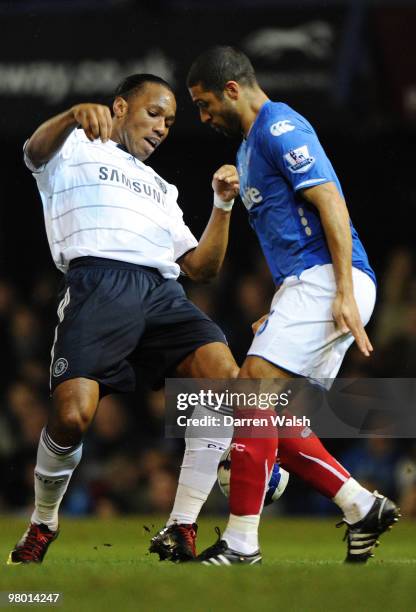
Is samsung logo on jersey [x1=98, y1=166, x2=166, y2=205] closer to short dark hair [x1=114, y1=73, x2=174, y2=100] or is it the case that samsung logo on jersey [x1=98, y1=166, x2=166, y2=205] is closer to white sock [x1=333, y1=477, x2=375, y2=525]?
short dark hair [x1=114, y1=73, x2=174, y2=100]

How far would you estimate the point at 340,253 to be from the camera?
509 centimetres

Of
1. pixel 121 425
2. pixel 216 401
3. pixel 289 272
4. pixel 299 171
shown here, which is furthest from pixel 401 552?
pixel 121 425

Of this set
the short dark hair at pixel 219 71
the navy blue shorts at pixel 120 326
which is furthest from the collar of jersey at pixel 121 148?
the short dark hair at pixel 219 71

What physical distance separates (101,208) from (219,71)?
87 cm

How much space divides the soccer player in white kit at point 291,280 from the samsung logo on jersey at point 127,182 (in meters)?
0.60

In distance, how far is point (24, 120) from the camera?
1102 cm

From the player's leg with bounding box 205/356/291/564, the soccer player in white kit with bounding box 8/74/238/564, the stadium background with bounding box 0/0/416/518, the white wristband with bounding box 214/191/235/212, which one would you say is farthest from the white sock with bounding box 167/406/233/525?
the stadium background with bounding box 0/0/416/518

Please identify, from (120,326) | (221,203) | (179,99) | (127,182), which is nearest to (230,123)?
(221,203)

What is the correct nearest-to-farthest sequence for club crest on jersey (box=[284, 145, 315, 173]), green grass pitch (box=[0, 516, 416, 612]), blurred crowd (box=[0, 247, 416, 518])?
green grass pitch (box=[0, 516, 416, 612]) → club crest on jersey (box=[284, 145, 315, 173]) → blurred crowd (box=[0, 247, 416, 518])

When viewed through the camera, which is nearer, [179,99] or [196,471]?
[196,471]

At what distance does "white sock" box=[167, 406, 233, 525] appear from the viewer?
570 cm

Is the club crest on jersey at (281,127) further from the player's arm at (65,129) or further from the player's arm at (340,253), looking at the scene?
the player's arm at (65,129)

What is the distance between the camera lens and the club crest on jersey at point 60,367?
5.50 m

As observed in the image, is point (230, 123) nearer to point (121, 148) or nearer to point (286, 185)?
point (286, 185)
